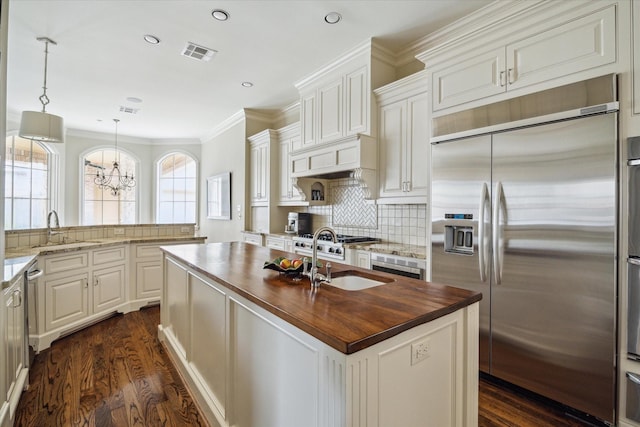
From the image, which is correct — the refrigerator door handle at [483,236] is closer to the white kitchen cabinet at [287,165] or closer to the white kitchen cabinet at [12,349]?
the white kitchen cabinet at [287,165]

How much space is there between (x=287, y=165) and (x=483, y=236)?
122 inches

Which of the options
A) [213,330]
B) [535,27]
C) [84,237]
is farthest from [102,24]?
[535,27]

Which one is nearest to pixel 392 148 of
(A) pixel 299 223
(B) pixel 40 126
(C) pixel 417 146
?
(C) pixel 417 146

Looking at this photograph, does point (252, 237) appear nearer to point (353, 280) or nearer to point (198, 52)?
point (198, 52)

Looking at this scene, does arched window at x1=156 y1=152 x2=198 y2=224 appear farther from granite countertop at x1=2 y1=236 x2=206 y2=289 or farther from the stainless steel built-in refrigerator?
the stainless steel built-in refrigerator

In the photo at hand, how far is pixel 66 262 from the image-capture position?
319cm

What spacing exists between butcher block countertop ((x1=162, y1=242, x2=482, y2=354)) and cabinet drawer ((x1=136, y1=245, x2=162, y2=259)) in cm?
242

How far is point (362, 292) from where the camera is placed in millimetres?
1463

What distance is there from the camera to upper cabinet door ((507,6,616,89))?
5.83 ft

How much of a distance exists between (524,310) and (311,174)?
8.47ft

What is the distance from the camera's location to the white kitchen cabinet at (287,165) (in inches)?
175

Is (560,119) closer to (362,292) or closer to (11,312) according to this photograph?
(362,292)

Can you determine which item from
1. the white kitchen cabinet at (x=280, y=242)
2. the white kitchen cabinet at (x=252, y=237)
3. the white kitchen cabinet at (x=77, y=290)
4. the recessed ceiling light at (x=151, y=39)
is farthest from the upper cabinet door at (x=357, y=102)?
the white kitchen cabinet at (x=77, y=290)

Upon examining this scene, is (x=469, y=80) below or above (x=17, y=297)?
above
